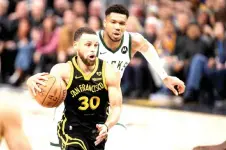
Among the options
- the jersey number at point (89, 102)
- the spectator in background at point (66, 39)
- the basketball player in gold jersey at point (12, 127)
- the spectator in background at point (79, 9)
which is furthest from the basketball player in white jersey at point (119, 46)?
the spectator in background at point (79, 9)

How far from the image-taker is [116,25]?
7.44 m

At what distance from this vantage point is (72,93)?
6.64m

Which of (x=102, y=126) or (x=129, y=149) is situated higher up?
(x=102, y=126)

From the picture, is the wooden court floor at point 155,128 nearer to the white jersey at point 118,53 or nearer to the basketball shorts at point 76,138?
the white jersey at point 118,53

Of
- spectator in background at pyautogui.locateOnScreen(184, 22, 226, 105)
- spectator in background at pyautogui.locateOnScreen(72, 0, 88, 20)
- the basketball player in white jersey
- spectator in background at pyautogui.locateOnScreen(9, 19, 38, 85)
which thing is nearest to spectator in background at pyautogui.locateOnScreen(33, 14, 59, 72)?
spectator in background at pyautogui.locateOnScreen(9, 19, 38, 85)

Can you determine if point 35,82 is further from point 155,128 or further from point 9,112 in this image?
point 155,128

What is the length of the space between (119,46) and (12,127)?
132 inches

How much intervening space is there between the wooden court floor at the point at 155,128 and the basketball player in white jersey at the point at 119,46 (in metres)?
1.14

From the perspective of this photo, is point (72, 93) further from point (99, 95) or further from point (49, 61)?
point (49, 61)

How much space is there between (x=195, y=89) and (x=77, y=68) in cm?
647

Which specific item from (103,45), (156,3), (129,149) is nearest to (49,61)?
(156,3)

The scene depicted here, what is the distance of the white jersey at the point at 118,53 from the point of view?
7754 mm

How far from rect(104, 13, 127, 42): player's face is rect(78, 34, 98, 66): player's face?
0.81m

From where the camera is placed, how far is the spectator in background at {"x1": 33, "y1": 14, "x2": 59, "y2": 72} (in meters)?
15.3
